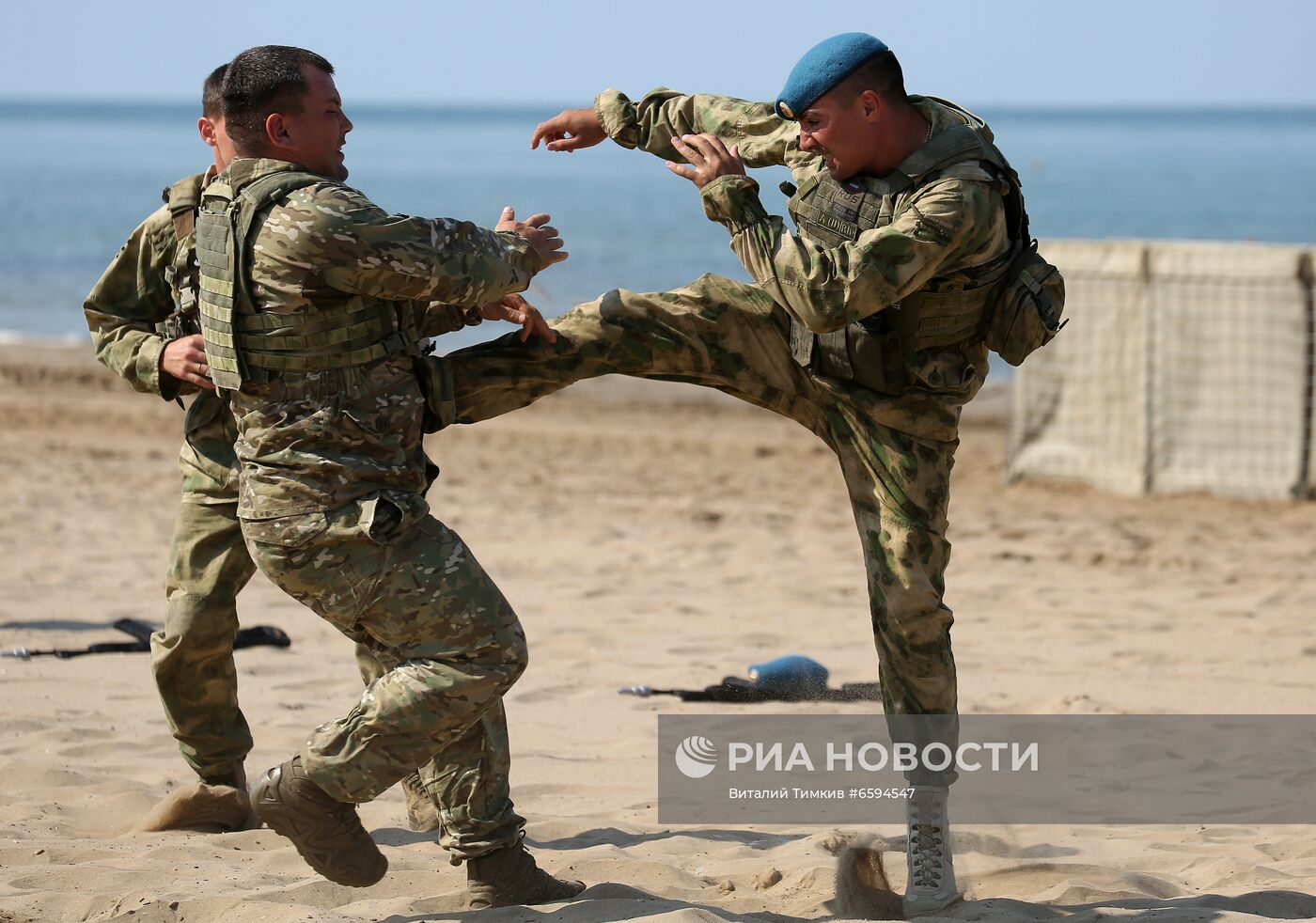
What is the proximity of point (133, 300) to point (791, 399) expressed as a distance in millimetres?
2004

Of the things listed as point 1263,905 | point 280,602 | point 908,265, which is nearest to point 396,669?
point 908,265

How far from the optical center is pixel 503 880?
13.4ft

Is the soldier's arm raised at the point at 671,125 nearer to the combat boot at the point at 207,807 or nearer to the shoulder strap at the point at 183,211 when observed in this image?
the shoulder strap at the point at 183,211

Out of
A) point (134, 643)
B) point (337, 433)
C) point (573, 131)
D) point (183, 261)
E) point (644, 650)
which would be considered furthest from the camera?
point (644, 650)

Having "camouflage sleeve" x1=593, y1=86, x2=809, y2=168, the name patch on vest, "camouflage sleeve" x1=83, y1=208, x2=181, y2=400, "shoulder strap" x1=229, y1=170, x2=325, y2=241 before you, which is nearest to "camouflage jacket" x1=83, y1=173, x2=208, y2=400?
"camouflage sleeve" x1=83, y1=208, x2=181, y2=400

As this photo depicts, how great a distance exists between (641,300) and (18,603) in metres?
4.90

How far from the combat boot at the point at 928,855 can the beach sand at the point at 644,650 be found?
5.0 inches

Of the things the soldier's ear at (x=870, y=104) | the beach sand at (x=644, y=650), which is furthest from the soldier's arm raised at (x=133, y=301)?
the soldier's ear at (x=870, y=104)

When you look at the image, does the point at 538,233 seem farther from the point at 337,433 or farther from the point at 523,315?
the point at 337,433

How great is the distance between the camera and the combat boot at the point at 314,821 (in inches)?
148

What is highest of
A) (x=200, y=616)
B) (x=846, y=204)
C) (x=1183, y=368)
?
(x=1183, y=368)

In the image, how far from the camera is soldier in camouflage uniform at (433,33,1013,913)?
4.02 metres

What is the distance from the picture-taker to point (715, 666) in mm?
7203

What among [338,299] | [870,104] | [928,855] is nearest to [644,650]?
[928,855]
